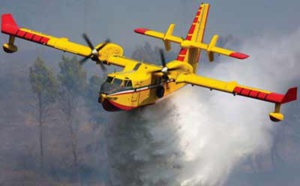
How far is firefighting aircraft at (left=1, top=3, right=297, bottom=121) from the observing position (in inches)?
2381

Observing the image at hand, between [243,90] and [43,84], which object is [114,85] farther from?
[43,84]

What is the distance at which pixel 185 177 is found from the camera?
68562 millimetres

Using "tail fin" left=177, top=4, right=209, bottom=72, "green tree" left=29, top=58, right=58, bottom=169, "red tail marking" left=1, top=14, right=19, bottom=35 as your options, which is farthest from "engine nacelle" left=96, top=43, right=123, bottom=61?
"green tree" left=29, top=58, right=58, bottom=169

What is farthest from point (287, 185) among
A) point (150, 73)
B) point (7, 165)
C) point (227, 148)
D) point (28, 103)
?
point (150, 73)

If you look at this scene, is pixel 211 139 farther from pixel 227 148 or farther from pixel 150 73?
pixel 150 73

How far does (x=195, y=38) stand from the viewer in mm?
70688

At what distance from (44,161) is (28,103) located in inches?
699

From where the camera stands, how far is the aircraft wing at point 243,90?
2381 inches

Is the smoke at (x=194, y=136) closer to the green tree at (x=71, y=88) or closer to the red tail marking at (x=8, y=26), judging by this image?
the red tail marking at (x=8, y=26)

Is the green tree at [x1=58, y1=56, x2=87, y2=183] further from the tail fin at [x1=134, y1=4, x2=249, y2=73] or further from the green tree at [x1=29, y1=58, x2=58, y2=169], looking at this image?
the tail fin at [x1=134, y1=4, x2=249, y2=73]

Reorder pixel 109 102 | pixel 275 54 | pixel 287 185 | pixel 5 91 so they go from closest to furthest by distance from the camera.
→ 1. pixel 109 102
2. pixel 275 54
3. pixel 5 91
4. pixel 287 185

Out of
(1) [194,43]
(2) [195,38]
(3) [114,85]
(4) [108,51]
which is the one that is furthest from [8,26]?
(3) [114,85]

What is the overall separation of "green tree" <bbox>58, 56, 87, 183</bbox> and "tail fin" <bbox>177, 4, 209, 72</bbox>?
58.7 meters

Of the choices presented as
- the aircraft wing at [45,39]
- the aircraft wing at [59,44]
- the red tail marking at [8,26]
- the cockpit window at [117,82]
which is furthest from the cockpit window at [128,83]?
the red tail marking at [8,26]
